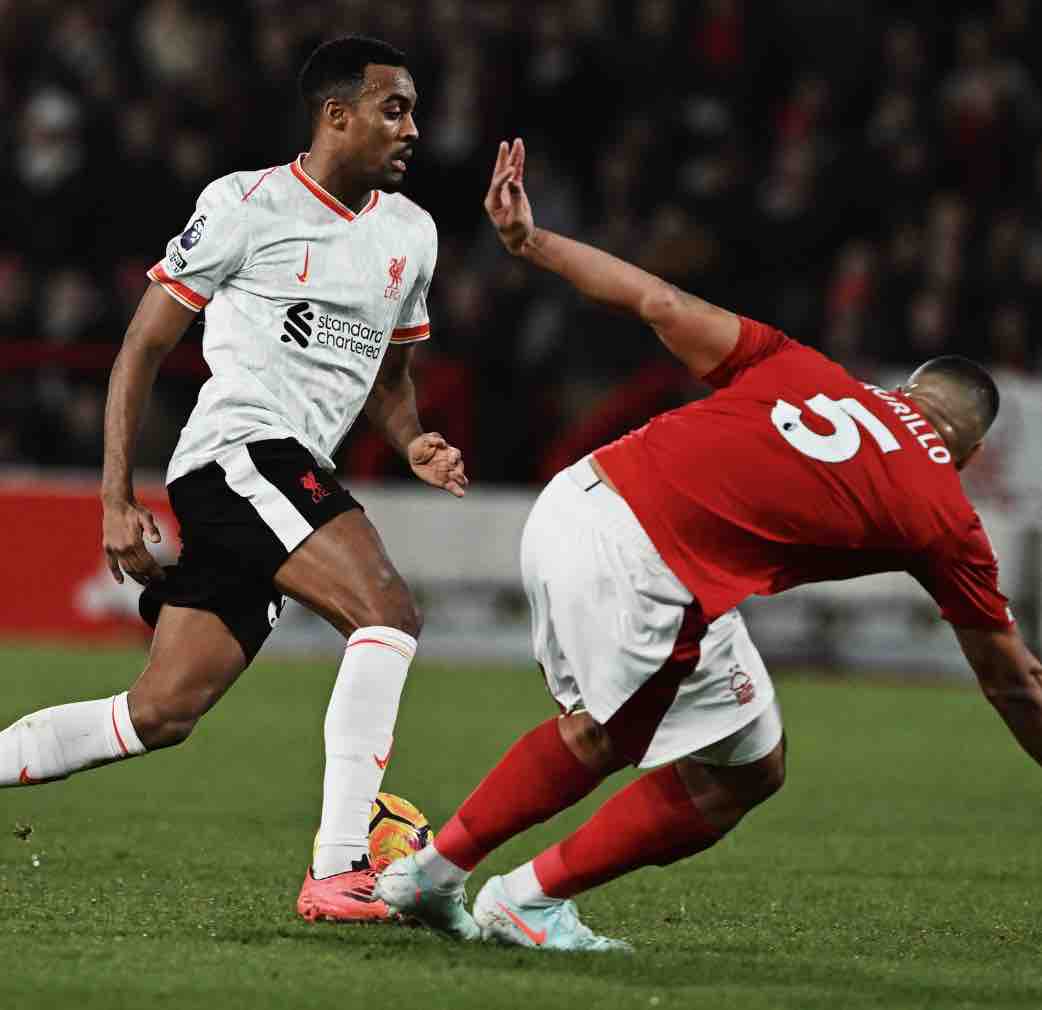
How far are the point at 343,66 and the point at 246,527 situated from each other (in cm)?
132

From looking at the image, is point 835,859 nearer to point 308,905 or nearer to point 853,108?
point 308,905

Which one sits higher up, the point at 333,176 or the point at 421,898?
the point at 333,176

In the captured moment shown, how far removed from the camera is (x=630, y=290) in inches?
180

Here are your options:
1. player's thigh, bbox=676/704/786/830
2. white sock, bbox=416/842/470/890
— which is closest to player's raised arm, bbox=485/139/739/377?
player's thigh, bbox=676/704/786/830

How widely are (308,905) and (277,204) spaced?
6.16 feet

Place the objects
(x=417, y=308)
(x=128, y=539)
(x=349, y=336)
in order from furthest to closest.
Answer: (x=417, y=308) < (x=349, y=336) < (x=128, y=539)

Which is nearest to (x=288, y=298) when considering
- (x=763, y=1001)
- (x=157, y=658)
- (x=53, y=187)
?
(x=157, y=658)

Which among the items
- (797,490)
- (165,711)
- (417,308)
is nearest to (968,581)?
(797,490)

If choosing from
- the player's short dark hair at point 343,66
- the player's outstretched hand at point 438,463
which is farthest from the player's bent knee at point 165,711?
the player's short dark hair at point 343,66

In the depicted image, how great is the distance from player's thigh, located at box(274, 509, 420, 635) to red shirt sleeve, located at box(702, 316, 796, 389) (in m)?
1.15

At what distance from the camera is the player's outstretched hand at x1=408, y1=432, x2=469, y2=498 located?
558cm

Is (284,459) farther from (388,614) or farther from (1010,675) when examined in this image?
(1010,675)

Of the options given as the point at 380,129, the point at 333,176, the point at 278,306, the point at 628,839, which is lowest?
the point at 628,839

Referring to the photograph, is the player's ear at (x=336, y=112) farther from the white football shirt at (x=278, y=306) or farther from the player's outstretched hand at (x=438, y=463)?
the player's outstretched hand at (x=438, y=463)
